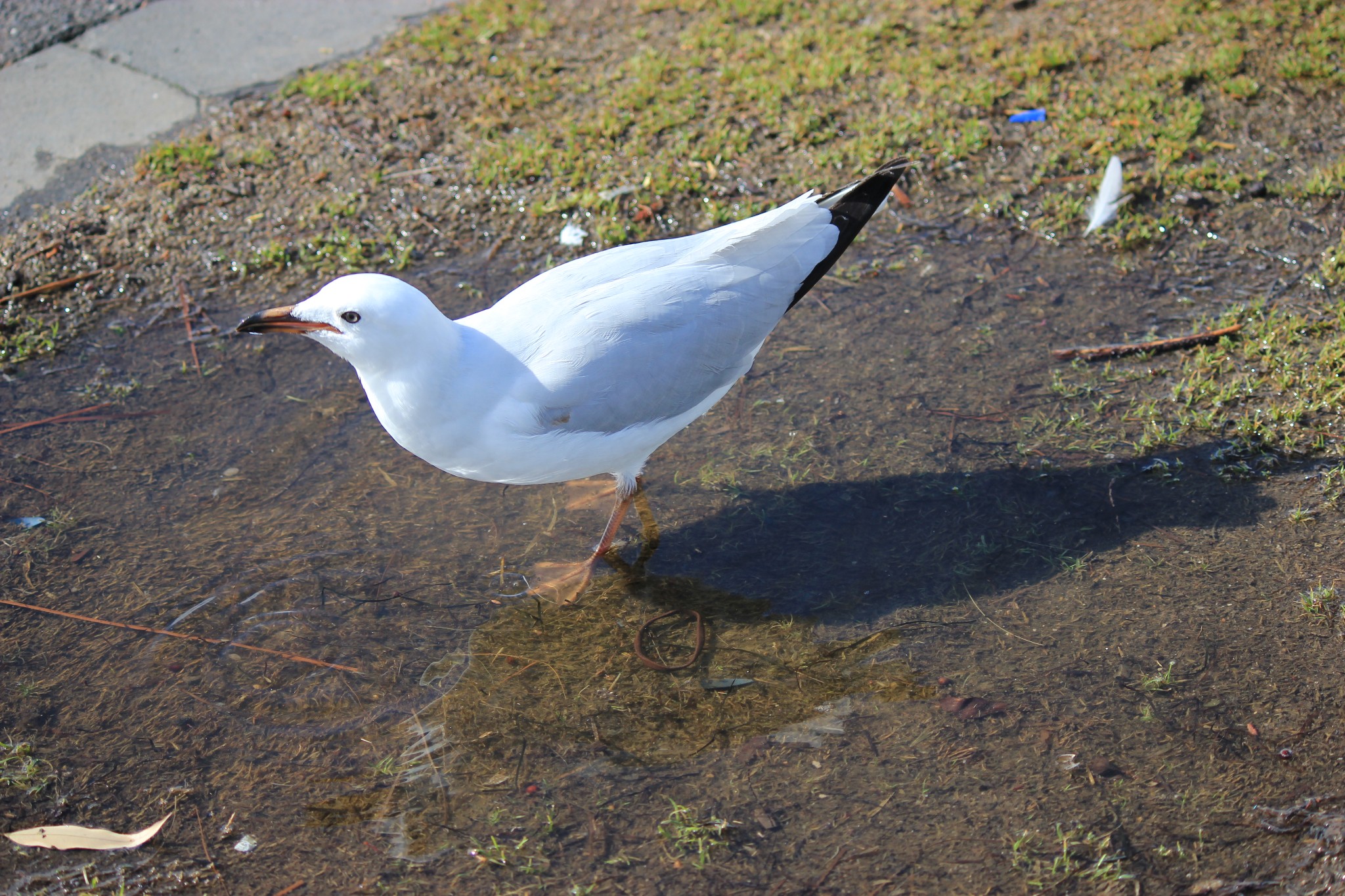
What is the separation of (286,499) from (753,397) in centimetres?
188

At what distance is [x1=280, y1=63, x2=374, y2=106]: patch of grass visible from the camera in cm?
547

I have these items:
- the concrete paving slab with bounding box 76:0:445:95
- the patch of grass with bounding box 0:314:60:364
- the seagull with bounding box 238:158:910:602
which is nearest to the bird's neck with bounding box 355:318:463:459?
the seagull with bounding box 238:158:910:602

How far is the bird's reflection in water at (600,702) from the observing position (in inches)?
114

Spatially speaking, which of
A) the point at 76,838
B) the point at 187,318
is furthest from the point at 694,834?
the point at 187,318

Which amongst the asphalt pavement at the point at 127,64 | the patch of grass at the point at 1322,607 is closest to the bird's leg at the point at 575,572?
the patch of grass at the point at 1322,607

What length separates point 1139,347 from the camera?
4.24 m

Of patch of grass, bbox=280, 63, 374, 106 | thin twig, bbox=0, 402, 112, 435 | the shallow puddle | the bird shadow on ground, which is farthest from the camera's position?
patch of grass, bbox=280, 63, 374, 106

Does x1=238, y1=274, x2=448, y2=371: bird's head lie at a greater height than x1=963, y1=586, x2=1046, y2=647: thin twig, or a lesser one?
greater

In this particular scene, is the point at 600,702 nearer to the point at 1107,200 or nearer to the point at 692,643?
the point at 692,643

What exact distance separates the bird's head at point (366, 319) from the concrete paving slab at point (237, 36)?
127 inches

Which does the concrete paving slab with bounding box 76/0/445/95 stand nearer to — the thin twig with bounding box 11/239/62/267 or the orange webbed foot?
the thin twig with bounding box 11/239/62/267

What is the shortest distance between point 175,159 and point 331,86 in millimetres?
909

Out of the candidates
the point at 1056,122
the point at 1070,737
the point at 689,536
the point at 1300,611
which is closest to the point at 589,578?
the point at 689,536

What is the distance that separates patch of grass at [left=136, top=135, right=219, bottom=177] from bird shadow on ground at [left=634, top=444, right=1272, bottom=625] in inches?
130
